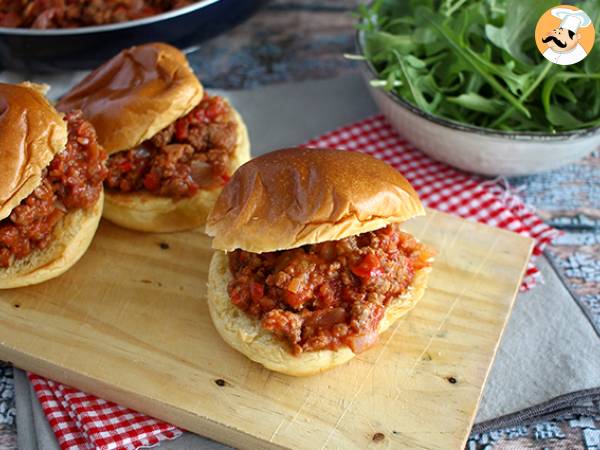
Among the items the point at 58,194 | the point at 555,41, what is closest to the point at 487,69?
the point at 555,41

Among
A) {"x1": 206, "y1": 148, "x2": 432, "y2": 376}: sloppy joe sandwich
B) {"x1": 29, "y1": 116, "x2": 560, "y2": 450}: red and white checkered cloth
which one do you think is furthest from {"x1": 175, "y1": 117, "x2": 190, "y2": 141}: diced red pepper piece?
{"x1": 29, "y1": 116, "x2": 560, "y2": 450}: red and white checkered cloth

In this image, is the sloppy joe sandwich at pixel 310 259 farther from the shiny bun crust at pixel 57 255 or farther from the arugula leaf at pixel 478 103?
the arugula leaf at pixel 478 103

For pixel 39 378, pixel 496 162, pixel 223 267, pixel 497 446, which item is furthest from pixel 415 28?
pixel 39 378

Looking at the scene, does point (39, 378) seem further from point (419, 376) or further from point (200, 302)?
point (419, 376)

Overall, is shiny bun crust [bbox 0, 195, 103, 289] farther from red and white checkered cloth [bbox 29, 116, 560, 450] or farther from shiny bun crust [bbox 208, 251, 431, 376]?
shiny bun crust [bbox 208, 251, 431, 376]

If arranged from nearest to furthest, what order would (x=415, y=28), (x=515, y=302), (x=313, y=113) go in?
(x=515, y=302)
(x=415, y=28)
(x=313, y=113)

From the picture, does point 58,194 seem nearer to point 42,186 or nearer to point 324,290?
point 42,186
